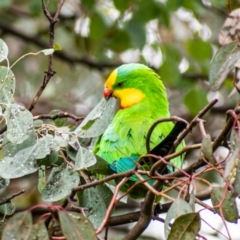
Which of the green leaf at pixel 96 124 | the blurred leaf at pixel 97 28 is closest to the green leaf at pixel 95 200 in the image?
the green leaf at pixel 96 124

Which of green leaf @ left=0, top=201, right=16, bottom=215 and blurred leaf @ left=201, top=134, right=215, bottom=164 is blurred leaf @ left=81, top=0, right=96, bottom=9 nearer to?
green leaf @ left=0, top=201, right=16, bottom=215

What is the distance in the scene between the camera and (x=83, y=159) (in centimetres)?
190

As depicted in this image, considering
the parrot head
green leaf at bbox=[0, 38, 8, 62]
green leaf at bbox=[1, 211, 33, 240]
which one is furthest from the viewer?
the parrot head

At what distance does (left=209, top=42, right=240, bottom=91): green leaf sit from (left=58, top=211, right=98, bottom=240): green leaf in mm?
492

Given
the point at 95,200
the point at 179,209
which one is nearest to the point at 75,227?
the point at 179,209

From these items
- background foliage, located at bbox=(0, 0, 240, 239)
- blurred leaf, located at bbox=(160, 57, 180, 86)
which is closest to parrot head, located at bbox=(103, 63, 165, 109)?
background foliage, located at bbox=(0, 0, 240, 239)

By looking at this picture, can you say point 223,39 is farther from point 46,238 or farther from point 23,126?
point 46,238

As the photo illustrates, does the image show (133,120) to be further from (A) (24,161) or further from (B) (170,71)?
(B) (170,71)

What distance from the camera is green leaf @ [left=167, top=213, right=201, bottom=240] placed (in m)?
1.61

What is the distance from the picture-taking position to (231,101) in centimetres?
474

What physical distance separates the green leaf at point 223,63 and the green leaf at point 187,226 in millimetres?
367

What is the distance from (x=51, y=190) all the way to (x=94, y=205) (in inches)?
6.1

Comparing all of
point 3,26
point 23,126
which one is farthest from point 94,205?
point 3,26

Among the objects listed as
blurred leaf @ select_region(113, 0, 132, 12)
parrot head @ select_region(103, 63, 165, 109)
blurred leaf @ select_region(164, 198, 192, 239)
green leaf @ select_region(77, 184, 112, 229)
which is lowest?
parrot head @ select_region(103, 63, 165, 109)
